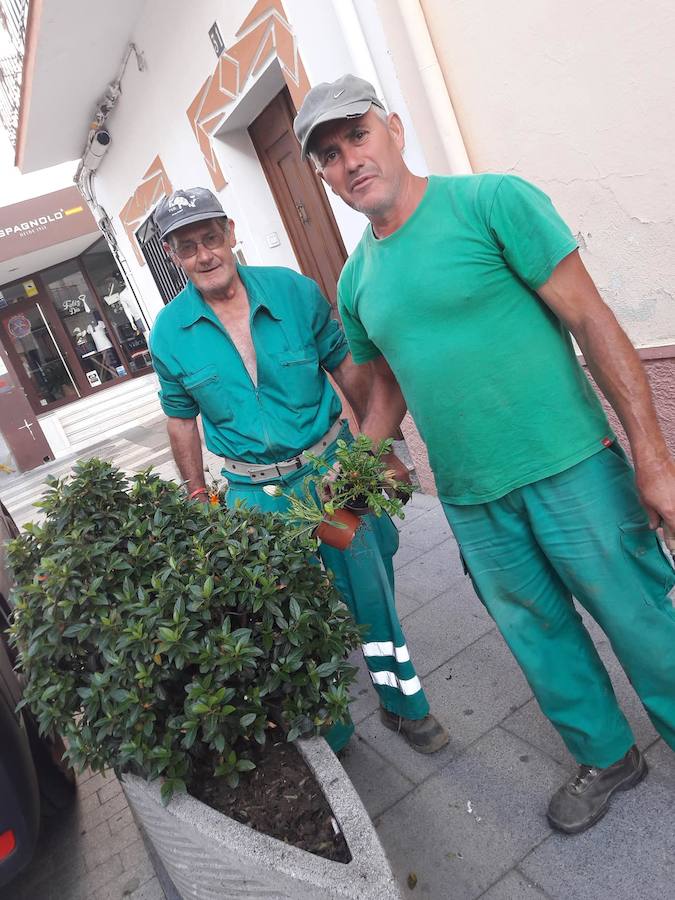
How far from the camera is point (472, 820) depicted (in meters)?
2.46

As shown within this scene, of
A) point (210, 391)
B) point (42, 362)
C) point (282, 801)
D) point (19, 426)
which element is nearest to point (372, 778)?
point (282, 801)

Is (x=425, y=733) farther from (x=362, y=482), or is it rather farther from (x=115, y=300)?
(x=115, y=300)

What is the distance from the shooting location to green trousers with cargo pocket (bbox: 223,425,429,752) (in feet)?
9.21

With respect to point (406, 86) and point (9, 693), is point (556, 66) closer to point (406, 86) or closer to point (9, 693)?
point (406, 86)

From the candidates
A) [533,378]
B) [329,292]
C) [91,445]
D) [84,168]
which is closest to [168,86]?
[329,292]

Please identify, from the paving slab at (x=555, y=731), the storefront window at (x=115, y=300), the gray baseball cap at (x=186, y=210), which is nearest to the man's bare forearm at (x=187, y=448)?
the gray baseball cap at (x=186, y=210)

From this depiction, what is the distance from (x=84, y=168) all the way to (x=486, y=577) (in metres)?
11.0

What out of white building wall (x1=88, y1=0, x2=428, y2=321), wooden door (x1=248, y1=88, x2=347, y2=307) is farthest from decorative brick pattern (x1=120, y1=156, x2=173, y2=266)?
wooden door (x1=248, y1=88, x2=347, y2=307)

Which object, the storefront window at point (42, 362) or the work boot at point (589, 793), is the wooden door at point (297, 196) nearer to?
the work boot at point (589, 793)

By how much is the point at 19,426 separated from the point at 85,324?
550 cm

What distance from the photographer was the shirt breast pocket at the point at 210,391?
111 inches

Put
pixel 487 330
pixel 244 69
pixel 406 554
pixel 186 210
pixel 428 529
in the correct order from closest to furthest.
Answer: pixel 487 330, pixel 186 210, pixel 406 554, pixel 428 529, pixel 244 69

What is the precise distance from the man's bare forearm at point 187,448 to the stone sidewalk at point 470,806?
1.13 m

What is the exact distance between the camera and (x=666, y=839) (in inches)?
83.1
